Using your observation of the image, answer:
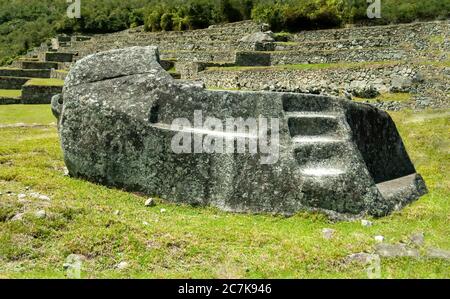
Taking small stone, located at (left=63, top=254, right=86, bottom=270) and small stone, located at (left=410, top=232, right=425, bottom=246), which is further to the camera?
small stone, located at (left=410, top=232, right=425, bottom=246)

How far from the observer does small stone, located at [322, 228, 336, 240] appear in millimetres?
6746

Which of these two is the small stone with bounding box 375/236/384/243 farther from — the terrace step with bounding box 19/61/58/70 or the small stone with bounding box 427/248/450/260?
the terrace step with bounding box 19/61/58/70

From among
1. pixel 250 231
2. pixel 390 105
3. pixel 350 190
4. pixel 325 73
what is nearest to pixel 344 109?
pixel 350 190

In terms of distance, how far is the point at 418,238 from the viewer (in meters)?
6.73

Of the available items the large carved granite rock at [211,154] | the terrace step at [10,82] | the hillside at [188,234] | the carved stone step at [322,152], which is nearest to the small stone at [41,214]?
the hillside at [188,234]

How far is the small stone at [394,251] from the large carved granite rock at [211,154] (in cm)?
110

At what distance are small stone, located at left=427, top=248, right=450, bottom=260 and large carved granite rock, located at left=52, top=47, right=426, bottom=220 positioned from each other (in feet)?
4.13

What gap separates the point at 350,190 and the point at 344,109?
151cm

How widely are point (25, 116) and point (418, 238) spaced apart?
17.9 m

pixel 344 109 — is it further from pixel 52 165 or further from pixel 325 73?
pixel 325 73

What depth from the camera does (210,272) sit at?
18.6 ft

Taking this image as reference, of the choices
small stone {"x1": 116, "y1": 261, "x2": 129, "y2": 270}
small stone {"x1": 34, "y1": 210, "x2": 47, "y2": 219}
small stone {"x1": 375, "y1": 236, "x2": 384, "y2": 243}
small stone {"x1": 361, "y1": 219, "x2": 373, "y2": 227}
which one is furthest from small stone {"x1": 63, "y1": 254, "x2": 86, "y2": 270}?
small stone {"x1": 361, "y1": 219, "x2": 373, "y2": 227}

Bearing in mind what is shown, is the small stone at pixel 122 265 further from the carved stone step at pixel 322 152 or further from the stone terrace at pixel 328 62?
the stone terrace at pixel 328 62

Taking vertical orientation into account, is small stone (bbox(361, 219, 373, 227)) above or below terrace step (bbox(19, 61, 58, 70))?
below
